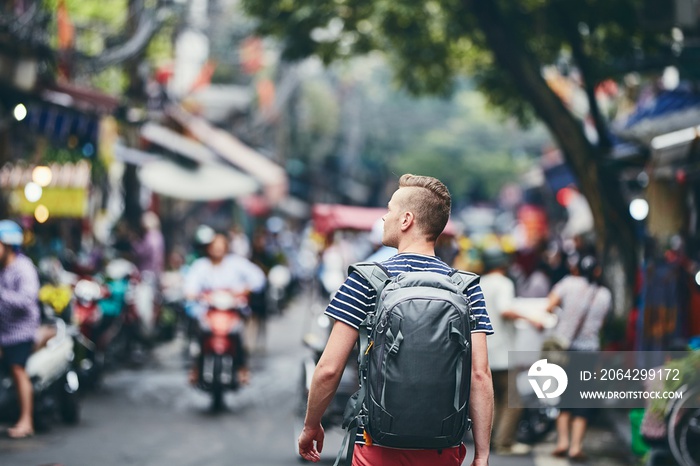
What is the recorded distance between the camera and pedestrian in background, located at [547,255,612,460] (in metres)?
8.72

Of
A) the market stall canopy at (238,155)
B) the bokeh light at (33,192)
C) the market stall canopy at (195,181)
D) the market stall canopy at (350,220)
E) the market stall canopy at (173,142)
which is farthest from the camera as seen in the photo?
the market stall canopy at (238,155)

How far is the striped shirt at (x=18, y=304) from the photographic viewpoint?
28.3 ft

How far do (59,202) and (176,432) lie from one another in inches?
211

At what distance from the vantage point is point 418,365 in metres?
3.47

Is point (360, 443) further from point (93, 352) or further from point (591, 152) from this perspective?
point (591, 152)

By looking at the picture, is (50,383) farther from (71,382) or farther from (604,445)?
(604,445)

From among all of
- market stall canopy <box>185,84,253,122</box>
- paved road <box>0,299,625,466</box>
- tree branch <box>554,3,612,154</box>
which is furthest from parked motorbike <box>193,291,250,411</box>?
market stall canopy <box>185,84,253,122</box>

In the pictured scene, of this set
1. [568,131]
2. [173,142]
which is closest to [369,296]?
[568,131]

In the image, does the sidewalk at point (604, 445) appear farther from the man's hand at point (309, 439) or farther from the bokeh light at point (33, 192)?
the bokeh light at point (33, 192)

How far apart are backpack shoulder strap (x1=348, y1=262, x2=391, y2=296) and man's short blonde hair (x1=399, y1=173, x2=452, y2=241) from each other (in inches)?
8.3

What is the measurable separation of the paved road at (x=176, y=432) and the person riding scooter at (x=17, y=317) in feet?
0.97

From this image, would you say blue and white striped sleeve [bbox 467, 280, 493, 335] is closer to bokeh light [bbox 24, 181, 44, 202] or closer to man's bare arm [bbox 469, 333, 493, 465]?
man's bare arm [bbox 469, 333, 493, 465]

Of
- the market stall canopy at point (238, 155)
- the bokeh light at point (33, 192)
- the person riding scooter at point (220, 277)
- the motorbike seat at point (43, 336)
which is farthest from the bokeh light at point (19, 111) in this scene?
the market stall canopy at point (238, 155)

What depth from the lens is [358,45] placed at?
15.1m
